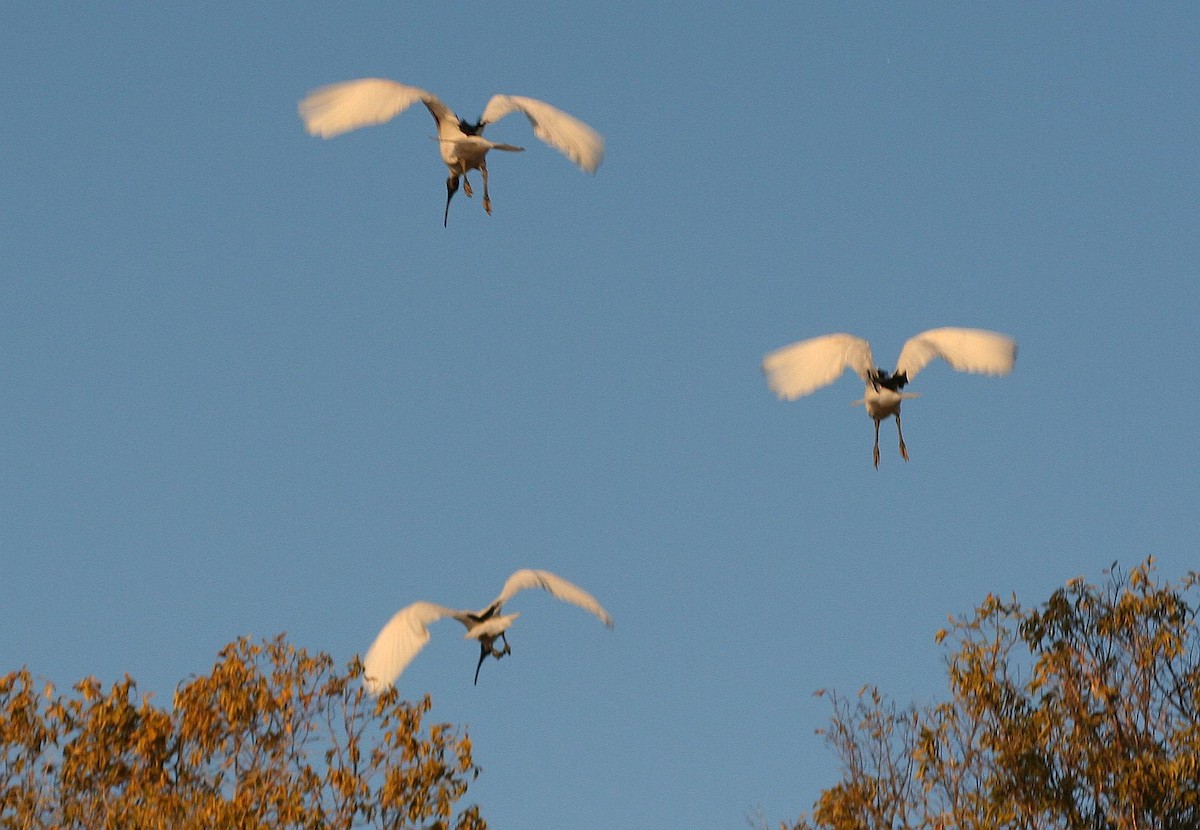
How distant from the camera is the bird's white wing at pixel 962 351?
27812 millimetres

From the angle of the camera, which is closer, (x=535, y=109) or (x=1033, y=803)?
(x=1033, y=803)

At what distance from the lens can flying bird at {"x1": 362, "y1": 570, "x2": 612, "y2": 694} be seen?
80.3 ft

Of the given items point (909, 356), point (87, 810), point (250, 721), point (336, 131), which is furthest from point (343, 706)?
point (909, 356)

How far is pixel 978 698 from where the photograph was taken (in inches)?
981

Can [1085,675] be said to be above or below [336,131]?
Answer: below

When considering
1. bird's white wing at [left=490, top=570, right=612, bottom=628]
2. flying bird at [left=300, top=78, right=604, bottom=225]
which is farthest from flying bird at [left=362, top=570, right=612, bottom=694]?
flying bird at [left=300, top=78, right=604, bottom=225]

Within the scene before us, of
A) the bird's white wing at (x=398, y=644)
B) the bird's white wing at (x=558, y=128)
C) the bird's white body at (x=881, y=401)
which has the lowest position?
the bird's white wing at (x=398, y=644)

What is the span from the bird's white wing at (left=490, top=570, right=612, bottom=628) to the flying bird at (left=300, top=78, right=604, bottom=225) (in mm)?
3752

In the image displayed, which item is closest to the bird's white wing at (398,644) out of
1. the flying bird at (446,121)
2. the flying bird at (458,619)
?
the flying bird at (458,619)

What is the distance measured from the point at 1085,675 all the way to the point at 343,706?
7.29 meters

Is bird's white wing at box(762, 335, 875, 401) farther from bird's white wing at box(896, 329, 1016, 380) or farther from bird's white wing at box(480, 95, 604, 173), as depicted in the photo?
bird's white wing at box(480, 95, 604, 173)

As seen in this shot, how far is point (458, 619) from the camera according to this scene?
82.1ft

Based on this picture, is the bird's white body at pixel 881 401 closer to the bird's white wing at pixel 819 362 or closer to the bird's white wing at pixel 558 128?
the bird's white wing at pixel 819 362

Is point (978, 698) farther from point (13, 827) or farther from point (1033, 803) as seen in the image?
point (13, 827)
